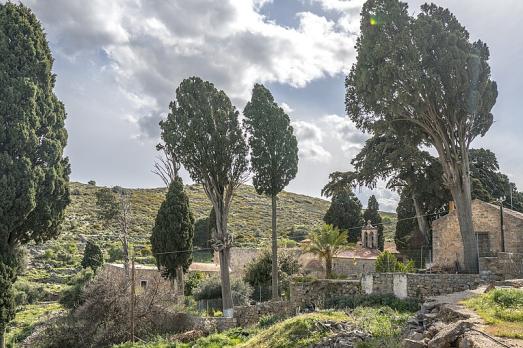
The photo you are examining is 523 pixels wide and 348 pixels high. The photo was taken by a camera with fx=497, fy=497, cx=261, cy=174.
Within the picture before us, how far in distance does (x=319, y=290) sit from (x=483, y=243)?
28.3 ft

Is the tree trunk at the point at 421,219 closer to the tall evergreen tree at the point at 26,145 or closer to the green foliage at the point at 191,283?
the green foliage at the point at 191,283

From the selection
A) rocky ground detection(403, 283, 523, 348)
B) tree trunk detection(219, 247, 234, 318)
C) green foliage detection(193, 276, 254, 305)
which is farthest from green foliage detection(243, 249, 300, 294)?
rocky ground detection(403, 283, 523, 348)

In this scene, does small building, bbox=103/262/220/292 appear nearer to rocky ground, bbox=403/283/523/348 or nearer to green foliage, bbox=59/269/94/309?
green foliage, bbox=59/269/94/309

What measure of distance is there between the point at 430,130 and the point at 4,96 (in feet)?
54.0

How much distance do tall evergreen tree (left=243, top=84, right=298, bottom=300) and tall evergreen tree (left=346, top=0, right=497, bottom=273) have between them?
500 centimetres

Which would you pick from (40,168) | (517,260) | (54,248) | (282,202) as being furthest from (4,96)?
(282,202)

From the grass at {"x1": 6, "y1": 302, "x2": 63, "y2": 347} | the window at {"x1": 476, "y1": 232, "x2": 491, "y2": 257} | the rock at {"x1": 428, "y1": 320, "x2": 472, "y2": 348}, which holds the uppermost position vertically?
the window at {"x1": 476, "y1": 232, "x2": 491, "y2": 257}

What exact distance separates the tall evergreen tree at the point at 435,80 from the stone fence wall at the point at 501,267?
20.0 inches

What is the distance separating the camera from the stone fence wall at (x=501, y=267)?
1880 cm

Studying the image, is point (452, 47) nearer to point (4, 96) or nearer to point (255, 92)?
point (255, 92)

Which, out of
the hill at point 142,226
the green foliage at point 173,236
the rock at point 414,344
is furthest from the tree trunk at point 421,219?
the rock at point 414,344

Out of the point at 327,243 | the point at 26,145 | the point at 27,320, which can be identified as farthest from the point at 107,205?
the point at 26,145

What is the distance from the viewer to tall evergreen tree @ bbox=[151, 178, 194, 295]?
29.4 m

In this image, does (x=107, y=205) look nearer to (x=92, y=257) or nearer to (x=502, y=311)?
(x=92, y=257)
